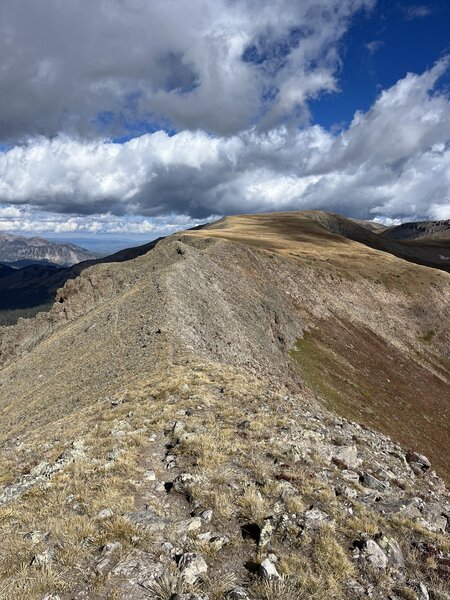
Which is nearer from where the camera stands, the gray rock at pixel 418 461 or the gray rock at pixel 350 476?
the gray rock at pixel 350 476

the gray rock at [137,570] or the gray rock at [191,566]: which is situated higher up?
the gray rock at [191,566]

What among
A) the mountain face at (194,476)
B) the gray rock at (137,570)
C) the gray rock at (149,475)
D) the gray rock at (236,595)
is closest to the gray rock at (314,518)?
the mountain face at (194,476)

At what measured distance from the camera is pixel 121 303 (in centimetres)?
4619

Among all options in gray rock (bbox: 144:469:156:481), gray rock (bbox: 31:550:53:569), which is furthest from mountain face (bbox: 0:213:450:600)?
gray rock (bbox: 144:469:156:481)

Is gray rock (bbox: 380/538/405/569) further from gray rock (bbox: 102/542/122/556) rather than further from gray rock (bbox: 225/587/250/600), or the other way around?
Answer: gray rock (bbox: 102/542/122/556)

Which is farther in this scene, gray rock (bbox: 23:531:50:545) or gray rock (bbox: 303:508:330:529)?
gray rock (bbox: 303:508:330:529)

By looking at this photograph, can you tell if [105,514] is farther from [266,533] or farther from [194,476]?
[266,533]

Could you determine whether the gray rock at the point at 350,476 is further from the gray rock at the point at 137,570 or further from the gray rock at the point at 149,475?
the gray rock at the point at 137,570

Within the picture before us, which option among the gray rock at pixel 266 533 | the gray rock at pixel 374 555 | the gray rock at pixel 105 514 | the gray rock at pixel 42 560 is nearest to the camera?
the gray rock at pixel 42 560

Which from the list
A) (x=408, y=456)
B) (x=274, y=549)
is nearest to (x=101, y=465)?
(x=274, y=549)

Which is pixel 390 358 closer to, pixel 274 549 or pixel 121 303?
pixel 121 303

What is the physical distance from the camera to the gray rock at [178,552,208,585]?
8.76m

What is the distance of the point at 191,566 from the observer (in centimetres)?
908

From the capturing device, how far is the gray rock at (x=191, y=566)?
Result: 876 centimetres
